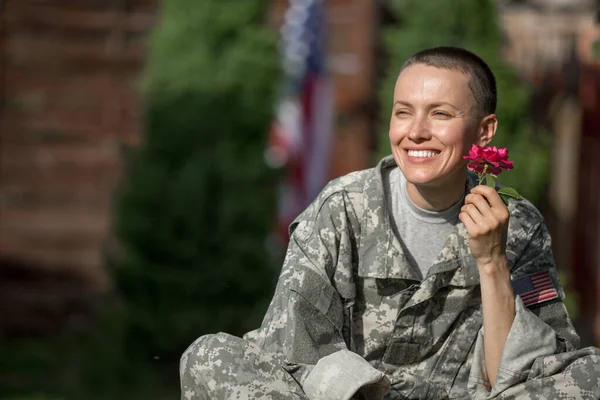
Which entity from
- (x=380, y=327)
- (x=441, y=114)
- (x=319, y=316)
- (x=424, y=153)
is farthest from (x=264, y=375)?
(x=441, y=114)

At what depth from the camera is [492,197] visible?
3.36 metres

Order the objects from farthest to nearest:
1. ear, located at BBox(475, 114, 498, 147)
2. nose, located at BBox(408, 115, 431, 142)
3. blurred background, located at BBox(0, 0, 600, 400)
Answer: blurred background, located at BBox(0, 0, 600, 400)
ear, located at BBox(475, 114, 498, 147)
nose, located at BBox(408, 115, 431, 142)

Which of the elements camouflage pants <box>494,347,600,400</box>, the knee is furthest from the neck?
the knee

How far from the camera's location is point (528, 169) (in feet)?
24.8

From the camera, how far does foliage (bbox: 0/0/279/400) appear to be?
26.9 ft

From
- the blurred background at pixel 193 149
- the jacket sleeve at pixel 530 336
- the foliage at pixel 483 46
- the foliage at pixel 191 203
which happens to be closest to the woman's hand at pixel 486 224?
the jacket sleeve at pixel 530 336

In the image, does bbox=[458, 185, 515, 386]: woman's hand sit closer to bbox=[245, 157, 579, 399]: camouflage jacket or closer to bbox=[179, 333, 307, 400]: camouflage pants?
bbox=[245, 157, 579, 399]: camouflage jacket

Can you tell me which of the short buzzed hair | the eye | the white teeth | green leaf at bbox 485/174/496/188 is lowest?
green leaf at bbox 485/174/496/188

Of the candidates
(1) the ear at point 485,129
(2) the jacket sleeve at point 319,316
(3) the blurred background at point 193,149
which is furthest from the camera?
(3) the blurred background at point 193,149

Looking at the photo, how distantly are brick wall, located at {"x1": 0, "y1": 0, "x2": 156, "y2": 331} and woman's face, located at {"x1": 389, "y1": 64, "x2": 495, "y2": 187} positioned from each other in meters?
6.47

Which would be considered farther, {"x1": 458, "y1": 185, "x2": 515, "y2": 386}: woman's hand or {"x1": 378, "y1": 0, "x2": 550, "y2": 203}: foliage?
{"x1": 378, "y1": 0, "x2": 550, "y2": 203}: foliage

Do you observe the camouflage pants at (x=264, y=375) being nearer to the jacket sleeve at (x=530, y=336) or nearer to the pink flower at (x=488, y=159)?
A: the jacket sleeve at (x=530, y=336)

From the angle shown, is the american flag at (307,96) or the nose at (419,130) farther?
the american flag at (307,96)

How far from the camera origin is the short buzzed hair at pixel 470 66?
11.7ft
